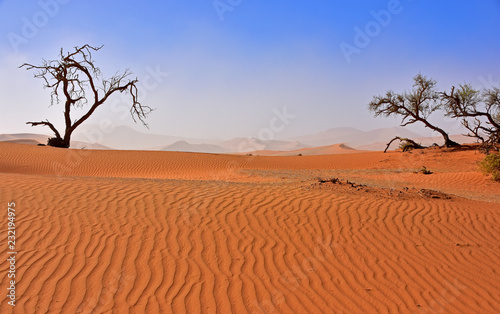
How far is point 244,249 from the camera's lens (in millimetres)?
4875

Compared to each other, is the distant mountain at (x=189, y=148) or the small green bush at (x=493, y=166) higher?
the distant mountain at (x=189, y=148)

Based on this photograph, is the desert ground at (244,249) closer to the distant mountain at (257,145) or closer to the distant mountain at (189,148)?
the distant mountain at (189,148)

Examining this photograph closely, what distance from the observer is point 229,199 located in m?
6.80

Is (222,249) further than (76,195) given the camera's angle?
No

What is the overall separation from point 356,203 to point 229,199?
281 centimetres

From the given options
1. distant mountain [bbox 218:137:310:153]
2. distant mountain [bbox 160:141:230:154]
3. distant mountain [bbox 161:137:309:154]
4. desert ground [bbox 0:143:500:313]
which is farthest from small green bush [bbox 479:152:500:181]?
distant mountain [bbox 218:137:310:153]

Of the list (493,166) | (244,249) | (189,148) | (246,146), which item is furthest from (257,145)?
(244,249)

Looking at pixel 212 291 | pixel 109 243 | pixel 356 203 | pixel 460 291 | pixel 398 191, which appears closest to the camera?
pixel 212 291

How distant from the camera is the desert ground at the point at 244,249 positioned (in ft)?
12.4

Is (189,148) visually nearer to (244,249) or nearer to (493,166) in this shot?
(493,166)

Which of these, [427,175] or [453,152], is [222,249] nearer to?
[427,175]

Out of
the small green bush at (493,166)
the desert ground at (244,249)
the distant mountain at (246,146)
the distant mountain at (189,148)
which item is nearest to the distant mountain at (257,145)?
the distant mountain at (246,146)

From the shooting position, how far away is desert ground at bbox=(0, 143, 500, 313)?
12.4 feet

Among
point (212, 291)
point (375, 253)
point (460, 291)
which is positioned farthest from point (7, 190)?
point (460, 291)
